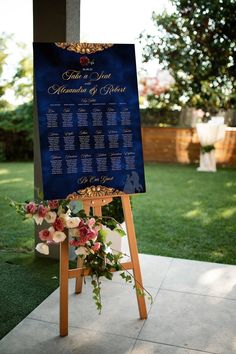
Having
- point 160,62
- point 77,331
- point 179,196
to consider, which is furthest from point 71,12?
point 160,62

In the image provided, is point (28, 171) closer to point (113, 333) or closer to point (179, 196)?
point (179, 196)

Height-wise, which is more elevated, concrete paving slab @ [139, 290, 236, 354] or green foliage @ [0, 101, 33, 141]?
green foliage @ [0, 101, 33, 141]

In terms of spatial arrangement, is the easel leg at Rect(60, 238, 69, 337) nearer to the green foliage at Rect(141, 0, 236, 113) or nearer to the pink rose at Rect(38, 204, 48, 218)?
the pink rose at Rect(38, 204, 48, 218)

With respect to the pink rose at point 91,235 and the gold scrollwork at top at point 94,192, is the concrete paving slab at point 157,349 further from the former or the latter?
the gold scrollwork at top at point 94,192

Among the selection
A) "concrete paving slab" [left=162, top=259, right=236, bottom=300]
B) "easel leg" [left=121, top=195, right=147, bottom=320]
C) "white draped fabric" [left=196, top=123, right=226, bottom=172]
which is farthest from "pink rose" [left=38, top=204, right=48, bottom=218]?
"white draped fabric" [left=196, top=123, right=226, bottom=172]

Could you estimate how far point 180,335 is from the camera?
1.92 meters

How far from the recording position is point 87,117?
6.38 feet

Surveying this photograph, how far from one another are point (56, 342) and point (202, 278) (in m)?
1.16

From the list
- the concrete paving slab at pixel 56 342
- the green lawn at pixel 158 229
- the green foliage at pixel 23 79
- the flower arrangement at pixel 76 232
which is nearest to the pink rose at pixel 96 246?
the flower arrangement at pixel 76 232

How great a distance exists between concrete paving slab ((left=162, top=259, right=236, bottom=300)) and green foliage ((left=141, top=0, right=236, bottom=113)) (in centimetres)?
544

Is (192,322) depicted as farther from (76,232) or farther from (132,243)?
(76,232)

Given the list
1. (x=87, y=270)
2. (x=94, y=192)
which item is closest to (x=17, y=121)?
(x=94, y=192)

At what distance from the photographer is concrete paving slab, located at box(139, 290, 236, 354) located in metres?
1.86

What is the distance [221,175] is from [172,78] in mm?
2645
